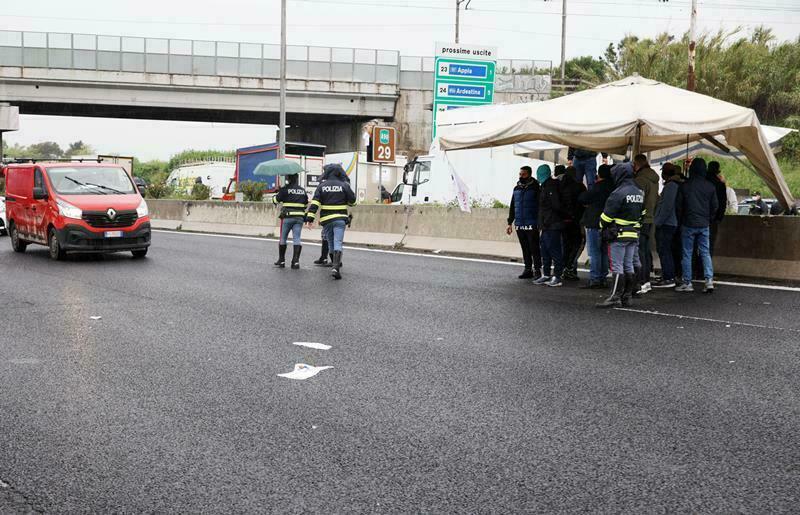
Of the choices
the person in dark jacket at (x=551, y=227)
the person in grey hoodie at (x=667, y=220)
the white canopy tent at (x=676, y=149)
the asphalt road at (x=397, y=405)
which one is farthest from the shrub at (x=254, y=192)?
the person in grey hoodie at (x=667, y=220)

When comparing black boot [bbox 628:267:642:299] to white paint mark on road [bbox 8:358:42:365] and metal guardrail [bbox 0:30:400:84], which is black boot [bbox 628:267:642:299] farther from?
metal guardrail [bbox 0:30:400:84]

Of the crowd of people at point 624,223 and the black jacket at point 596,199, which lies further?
the black jacket at point 596,199

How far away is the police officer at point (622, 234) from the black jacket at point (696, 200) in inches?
69.6

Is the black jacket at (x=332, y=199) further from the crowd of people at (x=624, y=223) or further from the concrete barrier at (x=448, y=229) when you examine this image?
the concrete barrier at (x=448, y=229)

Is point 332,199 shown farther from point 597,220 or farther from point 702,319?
point 702,319

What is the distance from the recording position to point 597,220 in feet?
43.0

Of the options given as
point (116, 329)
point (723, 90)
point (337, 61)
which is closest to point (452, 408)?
point (116, 329)

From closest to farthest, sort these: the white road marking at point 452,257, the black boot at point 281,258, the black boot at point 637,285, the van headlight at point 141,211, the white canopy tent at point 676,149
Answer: the black boot at point 637,285, the white road marking at point 452,257, the black boot at point 281,258, the white canopy tent at point 676,149, the van headlight at point 141,211

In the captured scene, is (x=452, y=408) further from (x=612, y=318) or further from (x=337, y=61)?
(x=337, y=61)

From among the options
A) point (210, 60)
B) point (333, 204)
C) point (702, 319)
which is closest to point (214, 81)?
point (210, 60)

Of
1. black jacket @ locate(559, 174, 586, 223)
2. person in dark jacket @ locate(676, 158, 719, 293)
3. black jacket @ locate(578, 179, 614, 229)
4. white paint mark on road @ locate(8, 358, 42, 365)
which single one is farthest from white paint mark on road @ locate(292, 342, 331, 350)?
person in dark jacket @ locate(676, 158, 719, 293)

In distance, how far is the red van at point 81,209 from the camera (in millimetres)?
17000

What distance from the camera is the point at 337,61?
5144 centimetres

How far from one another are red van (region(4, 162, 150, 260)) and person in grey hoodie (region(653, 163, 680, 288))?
9570 millimetres
